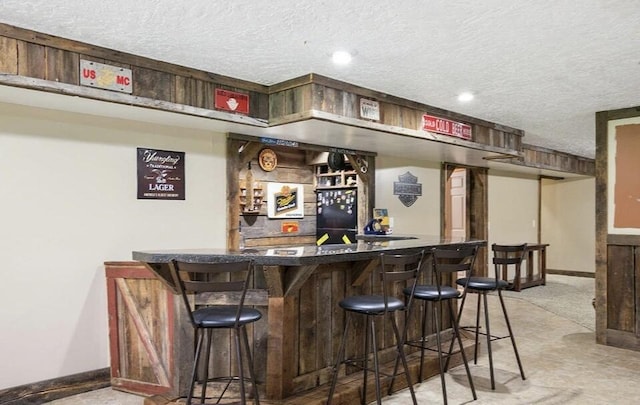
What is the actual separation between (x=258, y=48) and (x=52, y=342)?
105 inches

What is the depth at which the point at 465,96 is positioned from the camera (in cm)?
425

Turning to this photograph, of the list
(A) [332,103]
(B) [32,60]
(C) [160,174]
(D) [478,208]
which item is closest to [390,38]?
(A) [332,103]

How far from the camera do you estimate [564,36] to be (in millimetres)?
2811

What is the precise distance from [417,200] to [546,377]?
3.44 meters

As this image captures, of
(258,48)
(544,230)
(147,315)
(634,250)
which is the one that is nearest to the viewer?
(258,48)

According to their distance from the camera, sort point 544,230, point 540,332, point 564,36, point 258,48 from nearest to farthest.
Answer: point 564,36
point 258,48
point 540,332
point 544,230

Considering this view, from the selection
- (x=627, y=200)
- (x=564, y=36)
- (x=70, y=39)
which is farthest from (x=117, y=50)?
(x=627, y=200)

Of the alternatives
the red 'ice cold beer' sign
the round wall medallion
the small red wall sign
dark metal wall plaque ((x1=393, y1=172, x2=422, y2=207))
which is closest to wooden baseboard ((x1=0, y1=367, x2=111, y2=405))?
the small red wall sign

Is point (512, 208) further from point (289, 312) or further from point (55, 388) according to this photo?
point (55, 388)

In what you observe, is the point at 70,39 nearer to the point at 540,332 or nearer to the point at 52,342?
the point at 52,342

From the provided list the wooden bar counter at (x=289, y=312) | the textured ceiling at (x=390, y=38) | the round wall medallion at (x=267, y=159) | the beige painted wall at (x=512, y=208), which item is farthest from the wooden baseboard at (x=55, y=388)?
the beige painted wall at (x=512, y=208)

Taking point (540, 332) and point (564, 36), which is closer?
point (564, 36)

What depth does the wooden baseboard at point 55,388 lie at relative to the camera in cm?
324

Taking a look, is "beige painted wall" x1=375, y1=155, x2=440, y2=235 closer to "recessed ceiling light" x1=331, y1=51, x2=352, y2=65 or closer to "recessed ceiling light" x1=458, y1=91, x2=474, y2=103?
"recessed ceiling light" x1=458, y1=91, x2=474, y2=103
